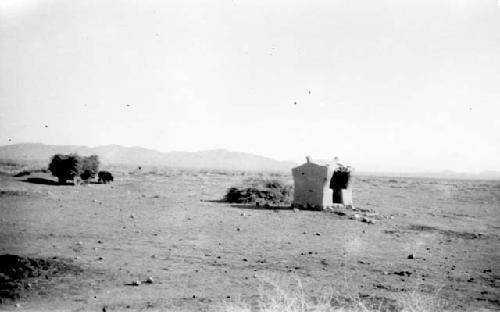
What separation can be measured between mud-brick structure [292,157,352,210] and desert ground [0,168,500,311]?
86.0 inches

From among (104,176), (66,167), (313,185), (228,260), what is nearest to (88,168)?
(104,176)

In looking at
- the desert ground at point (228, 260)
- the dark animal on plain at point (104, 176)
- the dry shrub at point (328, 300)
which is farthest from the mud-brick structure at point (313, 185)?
the dark animal on plain at point (104, 176)

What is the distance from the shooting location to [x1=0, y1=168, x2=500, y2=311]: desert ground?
7289mm

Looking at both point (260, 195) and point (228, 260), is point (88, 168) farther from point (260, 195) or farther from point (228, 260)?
point (228, 260)

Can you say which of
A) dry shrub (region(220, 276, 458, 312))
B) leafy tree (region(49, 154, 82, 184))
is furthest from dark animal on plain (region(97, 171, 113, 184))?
dry shrub (region(220, 276, 458, 312))

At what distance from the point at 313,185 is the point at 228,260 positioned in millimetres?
11011

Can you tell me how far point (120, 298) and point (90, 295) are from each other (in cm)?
59

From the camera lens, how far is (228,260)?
1004cm

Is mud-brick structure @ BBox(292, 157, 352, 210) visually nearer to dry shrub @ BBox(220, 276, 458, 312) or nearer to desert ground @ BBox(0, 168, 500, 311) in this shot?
desert ground @ BBox(0, 168, 500, 311)

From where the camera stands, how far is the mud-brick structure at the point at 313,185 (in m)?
19.8

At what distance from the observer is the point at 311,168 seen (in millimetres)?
20141

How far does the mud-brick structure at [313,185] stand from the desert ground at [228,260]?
2.18m

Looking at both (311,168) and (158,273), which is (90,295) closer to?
(158,273)

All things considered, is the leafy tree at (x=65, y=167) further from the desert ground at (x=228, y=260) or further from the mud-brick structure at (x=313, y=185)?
the mud-brick structure at (x=313, y=185)
